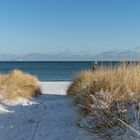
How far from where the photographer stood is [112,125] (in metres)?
8.74

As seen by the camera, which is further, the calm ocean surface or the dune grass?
the calm ocean surface

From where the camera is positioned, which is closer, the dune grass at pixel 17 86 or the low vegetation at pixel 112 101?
the low vegetation at pixel 112 101

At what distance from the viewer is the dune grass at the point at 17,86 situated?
1623 centimetres

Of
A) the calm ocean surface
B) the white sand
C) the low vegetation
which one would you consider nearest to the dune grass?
the calm ocean surface

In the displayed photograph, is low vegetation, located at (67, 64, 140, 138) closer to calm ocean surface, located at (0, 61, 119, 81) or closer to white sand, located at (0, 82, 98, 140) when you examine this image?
white sand, located at (0, 82, 98, 140)

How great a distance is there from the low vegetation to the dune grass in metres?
5.28

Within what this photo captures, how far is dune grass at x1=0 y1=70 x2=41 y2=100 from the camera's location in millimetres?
16234

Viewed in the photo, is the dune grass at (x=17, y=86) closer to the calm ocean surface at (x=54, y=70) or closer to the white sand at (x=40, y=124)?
the calm ocean surface at (x=54, y=70)

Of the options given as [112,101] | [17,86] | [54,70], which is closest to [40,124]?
[112,101]

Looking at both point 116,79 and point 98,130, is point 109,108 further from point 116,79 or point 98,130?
point 116,79

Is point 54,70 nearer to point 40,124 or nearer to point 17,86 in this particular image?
point 17,86

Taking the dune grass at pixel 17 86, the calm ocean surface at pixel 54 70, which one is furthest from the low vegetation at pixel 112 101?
the dune grass at pixel 17 86

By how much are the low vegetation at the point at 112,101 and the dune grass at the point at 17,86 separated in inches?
208

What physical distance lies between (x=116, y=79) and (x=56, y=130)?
197 cm
